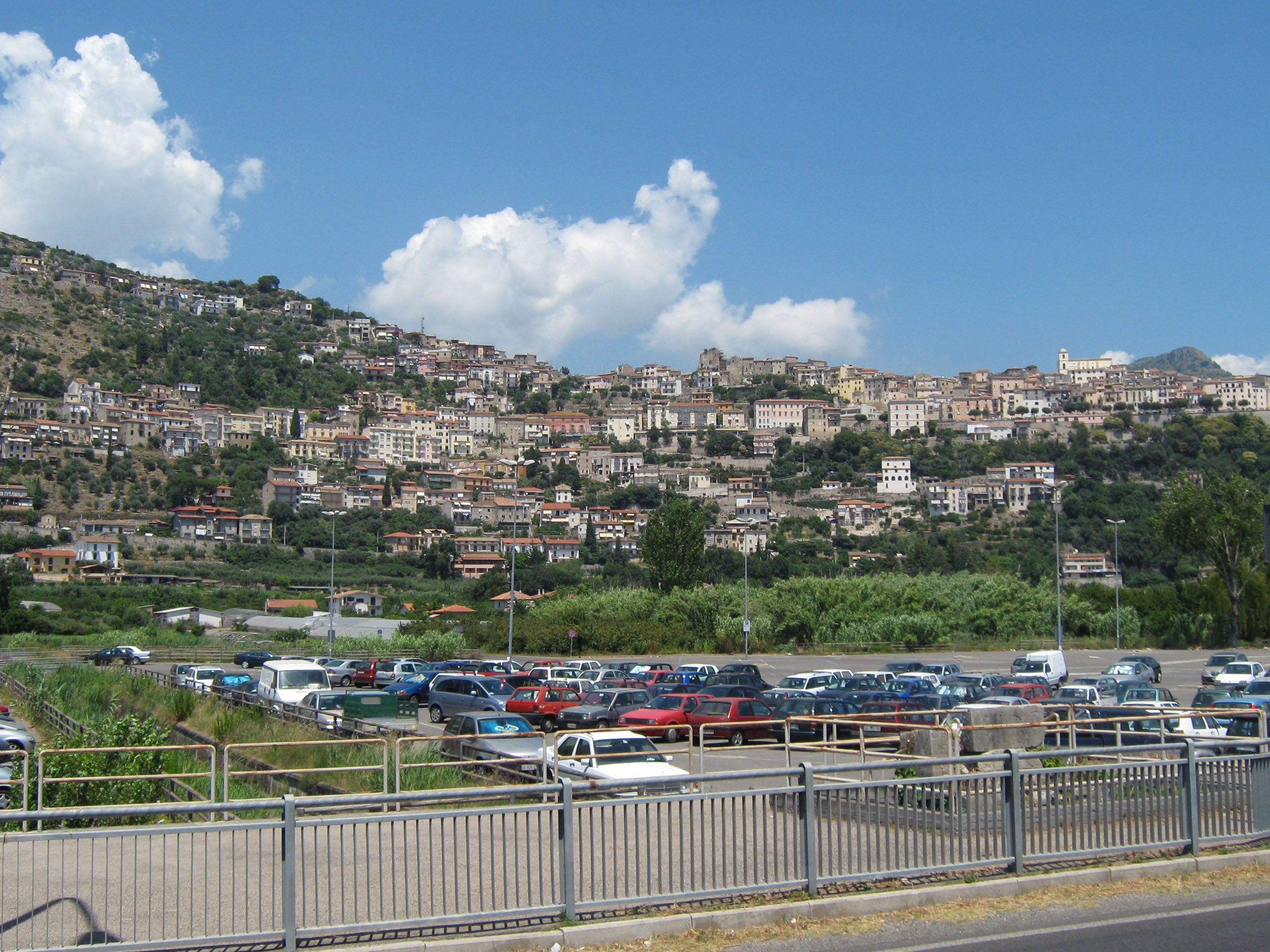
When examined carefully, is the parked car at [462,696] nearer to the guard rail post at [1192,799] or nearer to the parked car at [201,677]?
the parked car at [201,677]

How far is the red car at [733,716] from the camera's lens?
22.5 m

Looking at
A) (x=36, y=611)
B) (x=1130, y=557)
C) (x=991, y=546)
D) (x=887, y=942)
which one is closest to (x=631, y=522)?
(x=991, y=546)

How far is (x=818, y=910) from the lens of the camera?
837cm

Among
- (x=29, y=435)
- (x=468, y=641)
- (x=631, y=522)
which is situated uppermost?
(x=29, y=435)

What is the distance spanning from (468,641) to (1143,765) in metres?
47.7

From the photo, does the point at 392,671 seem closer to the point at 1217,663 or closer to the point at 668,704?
the point at 668,704

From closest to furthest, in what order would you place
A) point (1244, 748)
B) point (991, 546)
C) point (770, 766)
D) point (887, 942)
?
point (887, 942)
point (1244, 748)
point (770, 766)
point (991, 546)

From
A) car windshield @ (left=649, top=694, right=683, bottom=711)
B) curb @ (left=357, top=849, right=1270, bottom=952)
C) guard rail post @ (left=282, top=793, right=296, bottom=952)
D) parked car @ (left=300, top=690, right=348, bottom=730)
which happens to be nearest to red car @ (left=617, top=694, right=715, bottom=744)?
car windshield @ (left=649, top=694, right=683, bottom=711)

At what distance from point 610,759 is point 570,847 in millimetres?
8955

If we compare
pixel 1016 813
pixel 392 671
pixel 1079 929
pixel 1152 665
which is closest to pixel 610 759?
pixel 1016 813

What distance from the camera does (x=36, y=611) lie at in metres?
70.2

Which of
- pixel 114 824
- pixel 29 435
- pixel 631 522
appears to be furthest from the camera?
pixel 631 522

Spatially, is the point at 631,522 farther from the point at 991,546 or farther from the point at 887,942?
the point at 887,942

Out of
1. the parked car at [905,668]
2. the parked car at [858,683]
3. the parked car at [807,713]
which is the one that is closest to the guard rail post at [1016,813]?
the parked car at [807,713]
